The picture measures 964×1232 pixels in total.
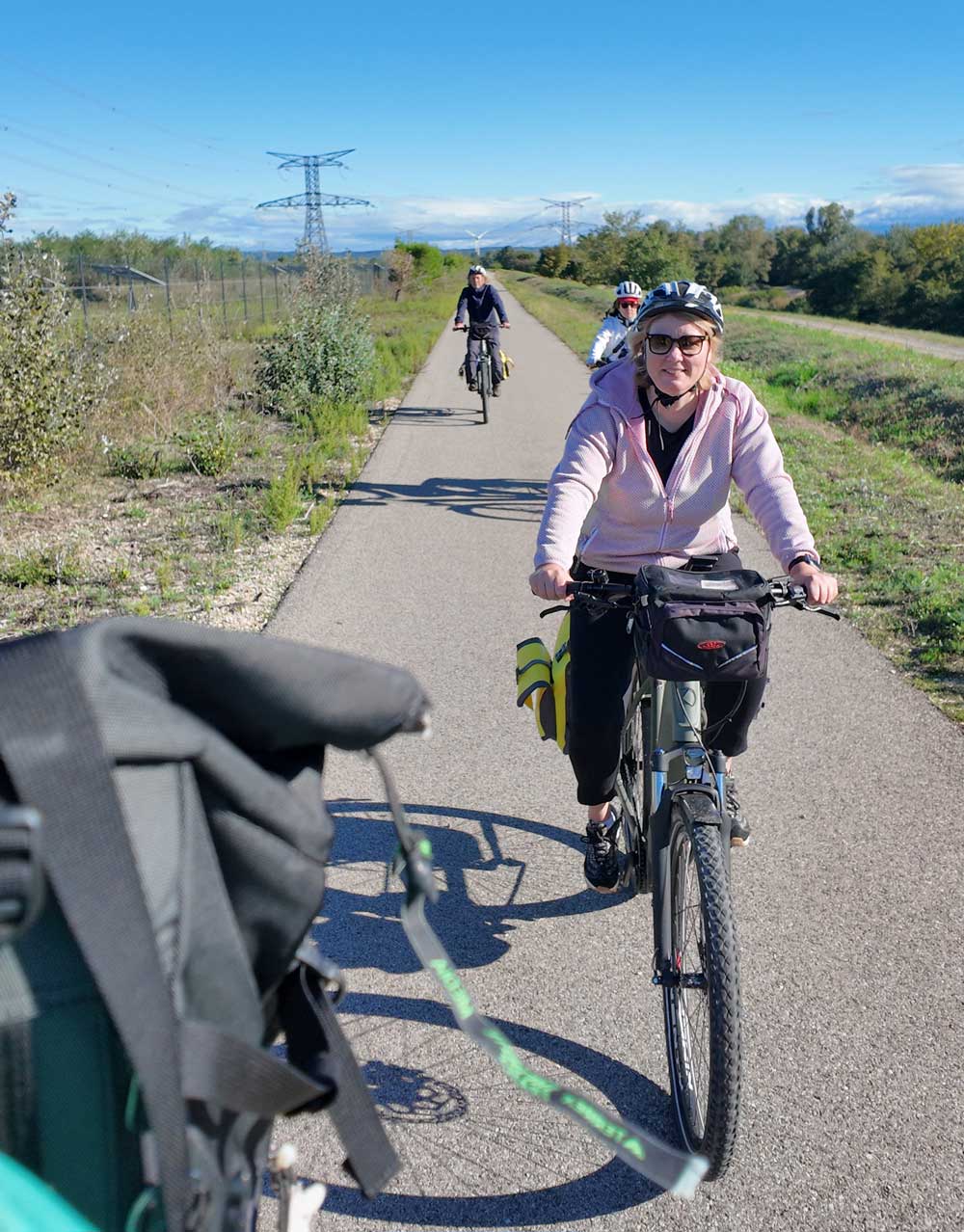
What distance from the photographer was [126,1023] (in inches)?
44.8

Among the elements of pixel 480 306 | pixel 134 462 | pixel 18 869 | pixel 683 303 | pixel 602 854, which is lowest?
pixel 134 462

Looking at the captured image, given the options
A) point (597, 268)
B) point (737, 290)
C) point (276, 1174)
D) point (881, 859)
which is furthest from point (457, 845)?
point (737, 290)

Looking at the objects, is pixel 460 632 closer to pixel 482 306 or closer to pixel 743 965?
pixel 743 965

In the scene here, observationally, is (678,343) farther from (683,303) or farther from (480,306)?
(480,306)

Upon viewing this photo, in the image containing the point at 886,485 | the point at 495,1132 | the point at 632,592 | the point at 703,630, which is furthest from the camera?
the point at 886,485

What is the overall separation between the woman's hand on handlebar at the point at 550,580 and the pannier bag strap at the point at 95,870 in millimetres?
2035

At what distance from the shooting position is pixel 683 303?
11.2 feet

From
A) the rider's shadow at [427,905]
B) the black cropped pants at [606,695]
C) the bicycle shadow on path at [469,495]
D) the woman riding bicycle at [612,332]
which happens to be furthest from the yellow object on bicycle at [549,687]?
the woman riding bicycle at [612,332]

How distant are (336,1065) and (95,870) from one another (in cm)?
49

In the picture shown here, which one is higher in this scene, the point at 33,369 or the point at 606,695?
the point at 33,369

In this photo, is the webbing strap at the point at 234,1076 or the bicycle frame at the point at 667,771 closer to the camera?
the webbing strap at the point at 234,1076

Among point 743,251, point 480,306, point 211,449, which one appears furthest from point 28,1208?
point 743,251

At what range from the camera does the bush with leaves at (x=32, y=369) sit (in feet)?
33.6

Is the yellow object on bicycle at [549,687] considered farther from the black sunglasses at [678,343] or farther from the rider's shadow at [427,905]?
the black sunglasses at [678,343]
